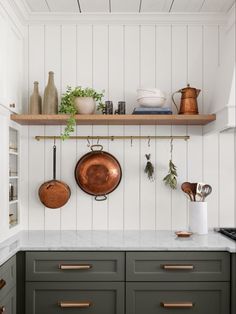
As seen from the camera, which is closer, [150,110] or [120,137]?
[150,110]

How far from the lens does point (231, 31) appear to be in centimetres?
285

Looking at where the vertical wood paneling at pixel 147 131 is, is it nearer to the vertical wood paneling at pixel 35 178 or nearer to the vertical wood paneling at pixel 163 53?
the vertical wood paneling at pixel 163 53

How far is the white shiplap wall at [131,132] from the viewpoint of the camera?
3148 millimetres

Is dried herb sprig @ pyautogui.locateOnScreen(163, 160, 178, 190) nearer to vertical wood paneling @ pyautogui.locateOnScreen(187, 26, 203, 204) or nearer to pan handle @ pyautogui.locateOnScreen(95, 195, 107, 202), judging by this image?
vertical wood paneling @ pyautogui.locateOnScreen(187, 26, 203, 204)

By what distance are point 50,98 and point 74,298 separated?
4.41 ft

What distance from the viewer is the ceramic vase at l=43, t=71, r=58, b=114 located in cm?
298

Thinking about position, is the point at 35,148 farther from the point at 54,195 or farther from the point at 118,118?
the point at 118,118

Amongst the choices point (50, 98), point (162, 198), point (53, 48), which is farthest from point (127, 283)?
point (53, 48)

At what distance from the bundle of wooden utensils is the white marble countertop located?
0.87 ft

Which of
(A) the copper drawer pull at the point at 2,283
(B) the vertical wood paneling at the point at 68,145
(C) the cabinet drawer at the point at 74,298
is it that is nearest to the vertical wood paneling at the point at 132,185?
(B) the vertical wood paneling at the point at 68,145

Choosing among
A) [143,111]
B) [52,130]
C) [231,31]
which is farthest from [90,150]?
[231,31]

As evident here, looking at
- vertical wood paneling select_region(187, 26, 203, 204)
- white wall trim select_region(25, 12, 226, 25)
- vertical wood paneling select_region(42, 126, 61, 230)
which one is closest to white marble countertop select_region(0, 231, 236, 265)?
vertical wood paneling select_region(42, 126, 61, 230)

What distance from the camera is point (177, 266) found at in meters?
2.51

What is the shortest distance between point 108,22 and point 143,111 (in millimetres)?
770
